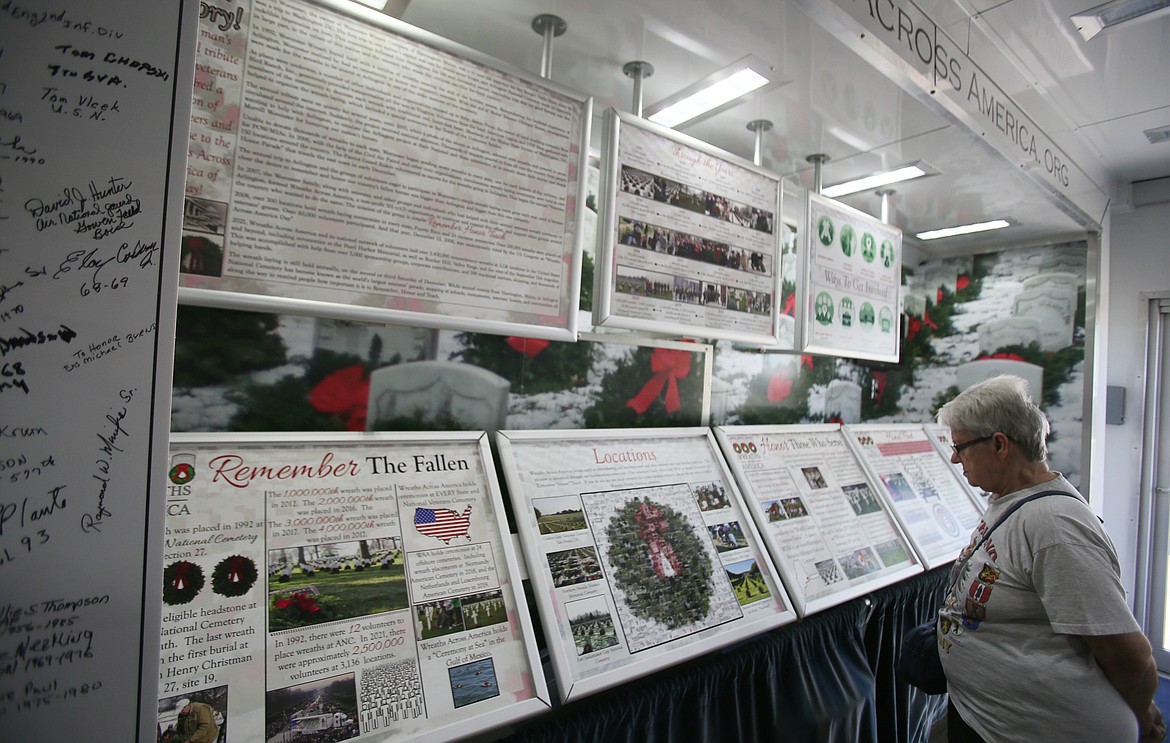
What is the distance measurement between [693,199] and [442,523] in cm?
158

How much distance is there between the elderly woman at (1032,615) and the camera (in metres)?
1.46

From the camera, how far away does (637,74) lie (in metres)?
2.09

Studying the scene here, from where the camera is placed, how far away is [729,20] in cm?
177

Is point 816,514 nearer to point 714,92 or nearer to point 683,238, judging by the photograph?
point 683,238

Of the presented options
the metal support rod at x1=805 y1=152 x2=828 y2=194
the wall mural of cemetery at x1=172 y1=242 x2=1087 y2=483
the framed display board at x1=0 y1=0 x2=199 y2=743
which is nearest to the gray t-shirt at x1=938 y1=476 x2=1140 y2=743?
the wall mural of cemetery at x1=172 y1=242 x2=1087 y2=483

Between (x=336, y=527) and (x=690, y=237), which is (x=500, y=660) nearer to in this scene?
(x=336, y=527)

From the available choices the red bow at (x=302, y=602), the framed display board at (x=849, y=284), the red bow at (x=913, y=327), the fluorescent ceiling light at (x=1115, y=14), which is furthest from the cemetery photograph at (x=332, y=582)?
the red bow at (x=913, y=327)

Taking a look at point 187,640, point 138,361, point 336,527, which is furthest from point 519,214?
point 187,640

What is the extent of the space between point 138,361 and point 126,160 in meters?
0.28

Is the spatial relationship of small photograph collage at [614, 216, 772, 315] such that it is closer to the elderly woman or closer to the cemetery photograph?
the elderly woman

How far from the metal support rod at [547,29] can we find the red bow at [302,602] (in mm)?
1689

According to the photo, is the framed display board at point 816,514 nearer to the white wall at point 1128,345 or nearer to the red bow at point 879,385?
the red bow at point 879,385

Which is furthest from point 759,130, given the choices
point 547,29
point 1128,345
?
point 1128,345

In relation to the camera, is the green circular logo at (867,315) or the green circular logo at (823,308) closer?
the green circular logo at (823,308)
